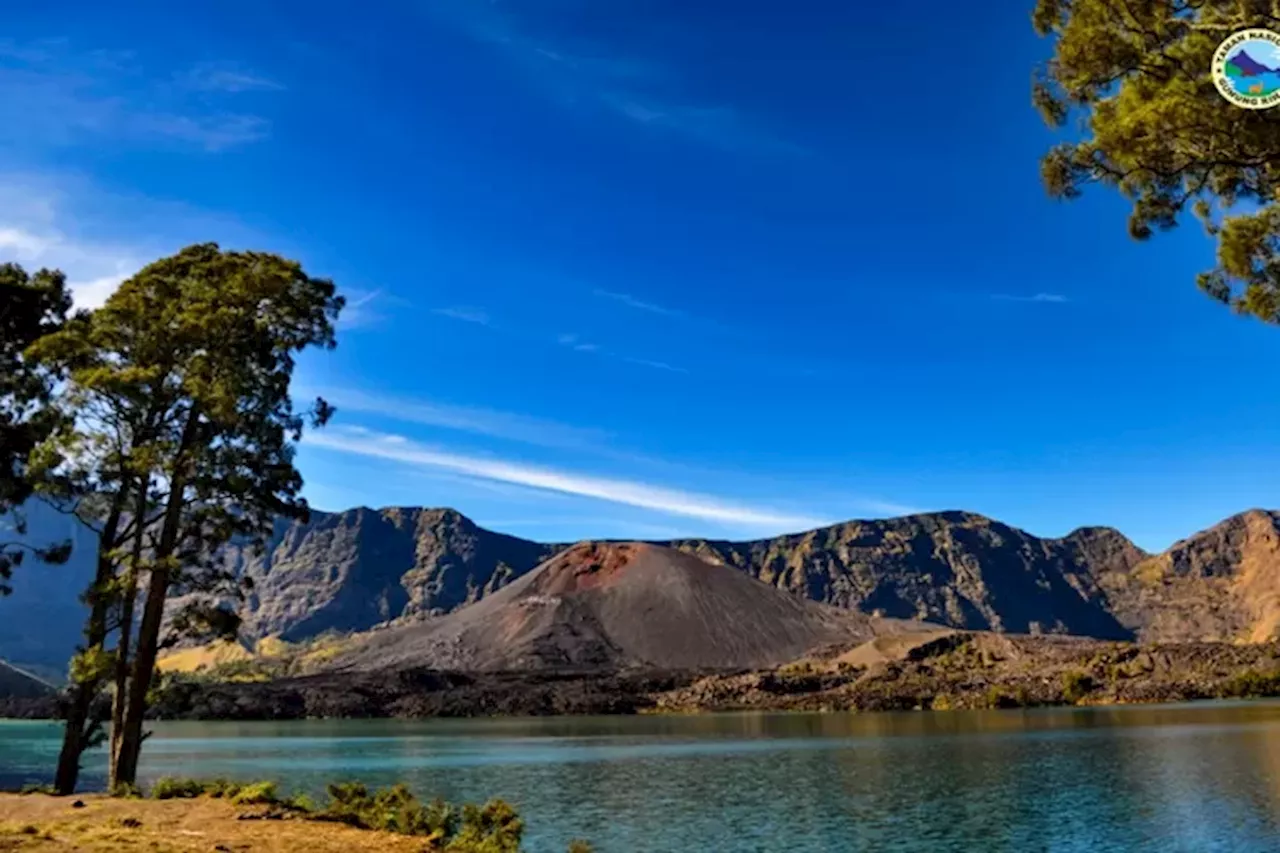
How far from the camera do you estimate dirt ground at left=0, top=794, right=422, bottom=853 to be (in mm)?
19500

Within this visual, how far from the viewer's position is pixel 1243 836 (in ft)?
116

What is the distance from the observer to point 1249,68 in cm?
1808

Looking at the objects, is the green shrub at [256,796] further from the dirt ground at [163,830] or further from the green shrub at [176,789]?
the green shrub at [176,789]

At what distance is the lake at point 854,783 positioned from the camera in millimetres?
37281

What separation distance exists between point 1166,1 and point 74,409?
31.4m

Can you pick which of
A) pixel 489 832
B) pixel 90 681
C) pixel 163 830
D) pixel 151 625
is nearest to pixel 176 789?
pixel 90 681

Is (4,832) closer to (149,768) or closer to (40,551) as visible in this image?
(40,551)

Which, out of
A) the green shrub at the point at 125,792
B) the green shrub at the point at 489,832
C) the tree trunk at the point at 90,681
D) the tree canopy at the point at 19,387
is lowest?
the green shrub at the point at 489,832

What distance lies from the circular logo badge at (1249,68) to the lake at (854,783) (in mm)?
26278

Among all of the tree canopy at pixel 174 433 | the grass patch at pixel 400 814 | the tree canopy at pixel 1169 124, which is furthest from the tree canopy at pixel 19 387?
the tree canopy at pixel 1169 124

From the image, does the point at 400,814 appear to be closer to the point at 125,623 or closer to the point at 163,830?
the point at 163,830

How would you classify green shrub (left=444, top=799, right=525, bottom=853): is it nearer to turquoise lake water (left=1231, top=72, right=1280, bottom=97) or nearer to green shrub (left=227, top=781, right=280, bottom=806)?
green shrub (left=227, top=781, right=280, bottom=806)

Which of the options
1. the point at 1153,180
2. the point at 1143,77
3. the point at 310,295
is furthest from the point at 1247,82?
the point at 310,295

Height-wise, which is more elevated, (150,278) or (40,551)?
(150,278)
